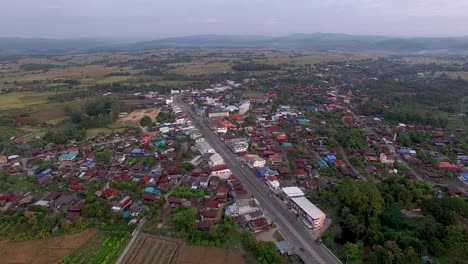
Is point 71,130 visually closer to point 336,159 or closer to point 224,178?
point 224,178

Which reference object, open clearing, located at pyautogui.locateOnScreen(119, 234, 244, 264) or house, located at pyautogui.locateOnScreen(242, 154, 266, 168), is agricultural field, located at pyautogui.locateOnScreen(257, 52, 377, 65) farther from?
open clearing, located at pyautogui.locateOnScreen(119, 234, 244, 264)

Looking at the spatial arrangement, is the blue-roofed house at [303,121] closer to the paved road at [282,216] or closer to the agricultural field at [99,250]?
the paved road at [282,216]

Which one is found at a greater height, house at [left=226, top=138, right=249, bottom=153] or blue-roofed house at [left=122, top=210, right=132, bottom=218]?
house at [left=226, top=138, right=249, bottom=153]

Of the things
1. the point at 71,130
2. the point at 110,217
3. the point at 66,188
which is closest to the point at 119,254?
the point at 110,217

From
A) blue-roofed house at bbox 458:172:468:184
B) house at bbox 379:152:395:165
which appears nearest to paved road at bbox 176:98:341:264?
house at bbox 379:152:395:165

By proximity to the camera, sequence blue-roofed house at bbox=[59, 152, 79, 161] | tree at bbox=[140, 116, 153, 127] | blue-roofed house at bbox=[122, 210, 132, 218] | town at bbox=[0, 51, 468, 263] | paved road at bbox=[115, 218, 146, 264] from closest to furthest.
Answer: paved road at bbox=[115, 218, 146, 264] → town at bbox=[0, 51, 468, 263] → blue-roofed house at bbox=[122, 210, 132, 218] → blue-roofed house at bbox=[59, 152, 79, 161] → tree at bbox=[140, 116, 153, 127]

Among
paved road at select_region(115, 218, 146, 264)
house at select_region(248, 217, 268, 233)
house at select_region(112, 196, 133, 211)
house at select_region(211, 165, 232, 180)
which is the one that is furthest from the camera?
house at select_region(211, 165, 232, 180)

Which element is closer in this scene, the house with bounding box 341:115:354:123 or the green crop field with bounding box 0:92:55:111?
the house with bounding box 341:115:354:123
